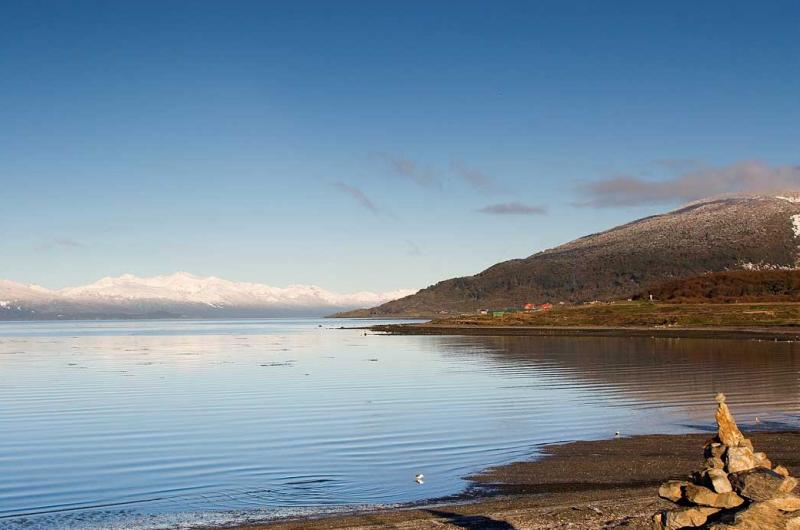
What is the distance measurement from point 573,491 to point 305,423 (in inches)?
677

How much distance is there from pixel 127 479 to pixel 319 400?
2068 centimetres

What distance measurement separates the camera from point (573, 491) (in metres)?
21.3

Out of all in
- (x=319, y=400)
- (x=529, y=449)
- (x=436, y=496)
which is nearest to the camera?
(x=436, y=496)

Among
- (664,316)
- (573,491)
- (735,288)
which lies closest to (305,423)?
(573,491)

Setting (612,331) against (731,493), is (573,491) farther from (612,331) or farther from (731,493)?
(612,331)

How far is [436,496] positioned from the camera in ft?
70.0

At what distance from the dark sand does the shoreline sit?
7385 cm

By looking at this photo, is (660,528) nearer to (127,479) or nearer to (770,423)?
(127,479)

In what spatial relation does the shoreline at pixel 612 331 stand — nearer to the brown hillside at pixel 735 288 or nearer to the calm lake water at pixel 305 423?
the calm lake water at pixel 305 423

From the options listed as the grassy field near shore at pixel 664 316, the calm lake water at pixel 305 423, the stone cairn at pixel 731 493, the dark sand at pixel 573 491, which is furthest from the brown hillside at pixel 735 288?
the stone cairn at pixel 731 493

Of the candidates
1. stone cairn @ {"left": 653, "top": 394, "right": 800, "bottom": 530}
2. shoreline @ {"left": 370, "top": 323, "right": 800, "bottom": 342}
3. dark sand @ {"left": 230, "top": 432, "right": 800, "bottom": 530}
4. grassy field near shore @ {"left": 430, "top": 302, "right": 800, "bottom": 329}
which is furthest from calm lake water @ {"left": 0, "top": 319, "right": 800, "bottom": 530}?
grassy field near shore @ {"left": 430, "top": 302, "right": 800, "bottom": 329}

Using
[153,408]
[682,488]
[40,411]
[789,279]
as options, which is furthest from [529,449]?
[789,279]

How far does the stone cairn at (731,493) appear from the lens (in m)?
12.1

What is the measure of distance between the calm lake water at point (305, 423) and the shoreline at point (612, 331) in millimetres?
30258
